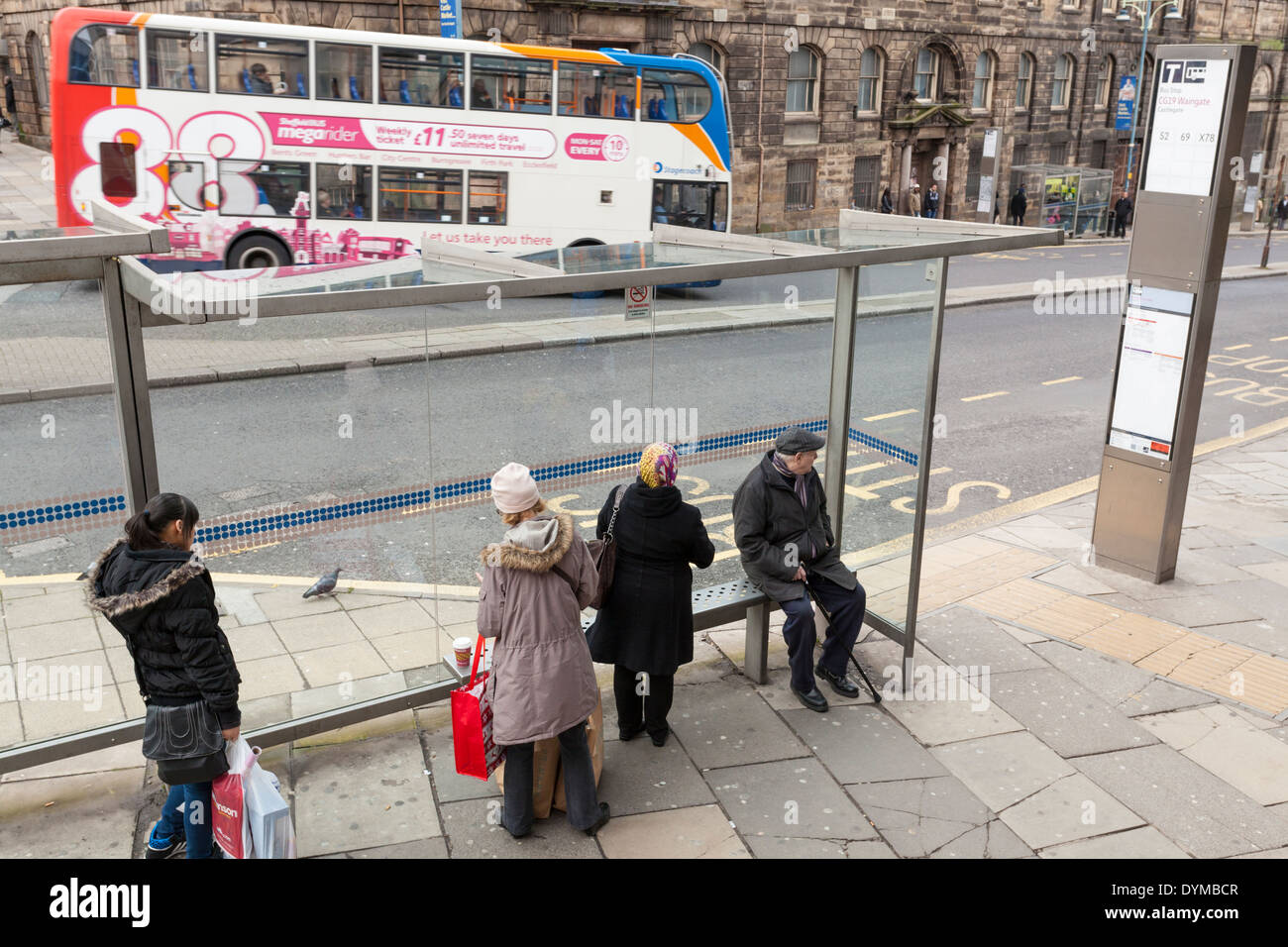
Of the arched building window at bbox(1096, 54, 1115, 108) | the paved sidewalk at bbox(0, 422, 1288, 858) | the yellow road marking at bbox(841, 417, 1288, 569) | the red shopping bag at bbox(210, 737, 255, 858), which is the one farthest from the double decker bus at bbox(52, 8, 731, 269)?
the arched building window at bbox(1096, 54, 1115, 108)

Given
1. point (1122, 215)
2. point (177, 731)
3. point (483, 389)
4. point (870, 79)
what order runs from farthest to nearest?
1. point (1122, 215)
2. point (870, 79)
3. point (483, 389)
4. point (177, 731)

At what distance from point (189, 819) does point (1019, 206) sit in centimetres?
3444

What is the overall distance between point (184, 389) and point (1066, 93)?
4064cm

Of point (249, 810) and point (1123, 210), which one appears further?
point (1123, 210)

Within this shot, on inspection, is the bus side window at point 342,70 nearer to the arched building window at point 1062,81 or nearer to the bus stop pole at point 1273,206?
the bus stop pole at point 1273,206

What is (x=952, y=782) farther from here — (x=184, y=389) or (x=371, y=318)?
(x=184, y=389)

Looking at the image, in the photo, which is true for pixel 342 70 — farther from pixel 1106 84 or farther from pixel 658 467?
pixel 1106 84

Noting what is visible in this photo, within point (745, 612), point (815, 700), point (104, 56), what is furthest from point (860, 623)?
point (104, 56)

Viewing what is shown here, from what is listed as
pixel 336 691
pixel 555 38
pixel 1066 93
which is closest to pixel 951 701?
pixel 336 691

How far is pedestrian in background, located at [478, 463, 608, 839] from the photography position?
418cm

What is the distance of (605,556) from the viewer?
188 inches

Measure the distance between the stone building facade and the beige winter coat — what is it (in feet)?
69.9

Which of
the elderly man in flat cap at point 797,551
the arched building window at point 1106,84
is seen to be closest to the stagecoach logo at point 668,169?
the elderly man in flat cap at point 797,551

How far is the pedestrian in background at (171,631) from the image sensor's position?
367 centimetres
